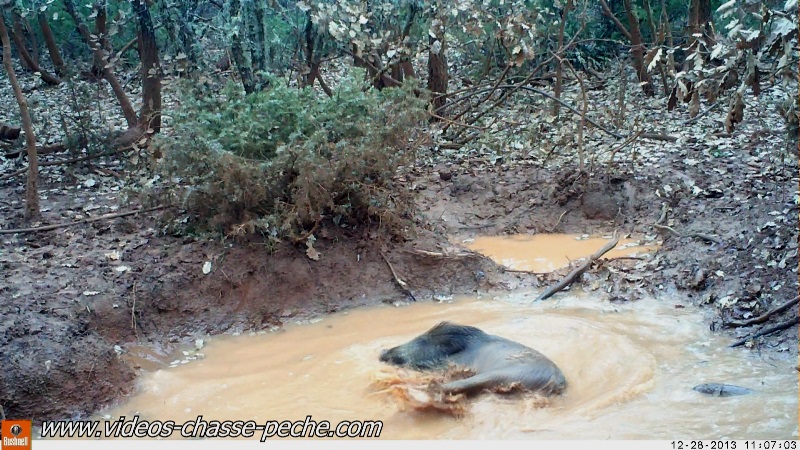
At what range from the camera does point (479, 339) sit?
546cm

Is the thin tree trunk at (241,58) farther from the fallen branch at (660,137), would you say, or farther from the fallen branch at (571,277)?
the fallen branch at (660,137)

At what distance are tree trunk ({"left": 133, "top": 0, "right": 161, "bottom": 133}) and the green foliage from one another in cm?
176

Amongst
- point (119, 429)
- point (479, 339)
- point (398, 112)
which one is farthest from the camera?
point (398, 112)

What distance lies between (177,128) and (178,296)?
1456 millimetres

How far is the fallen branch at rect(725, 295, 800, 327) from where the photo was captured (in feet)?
17.5

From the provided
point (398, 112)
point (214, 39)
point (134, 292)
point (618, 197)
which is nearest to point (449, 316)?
point (398, 112)

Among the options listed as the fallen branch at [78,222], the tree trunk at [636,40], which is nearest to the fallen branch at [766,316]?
the fallen branch at [78,222]

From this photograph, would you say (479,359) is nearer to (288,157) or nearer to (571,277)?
(571,277)

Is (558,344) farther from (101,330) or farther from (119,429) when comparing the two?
(101,330)

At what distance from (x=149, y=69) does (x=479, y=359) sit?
5504 mm

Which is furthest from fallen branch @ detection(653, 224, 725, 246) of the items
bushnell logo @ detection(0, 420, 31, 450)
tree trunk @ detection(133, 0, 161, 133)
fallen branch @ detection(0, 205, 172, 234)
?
bushnell logo @ detection(0, 420, 31, 450)

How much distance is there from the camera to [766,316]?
5.49m

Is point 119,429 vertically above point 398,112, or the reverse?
point 398,112

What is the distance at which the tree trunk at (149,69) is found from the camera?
27.3 ft
